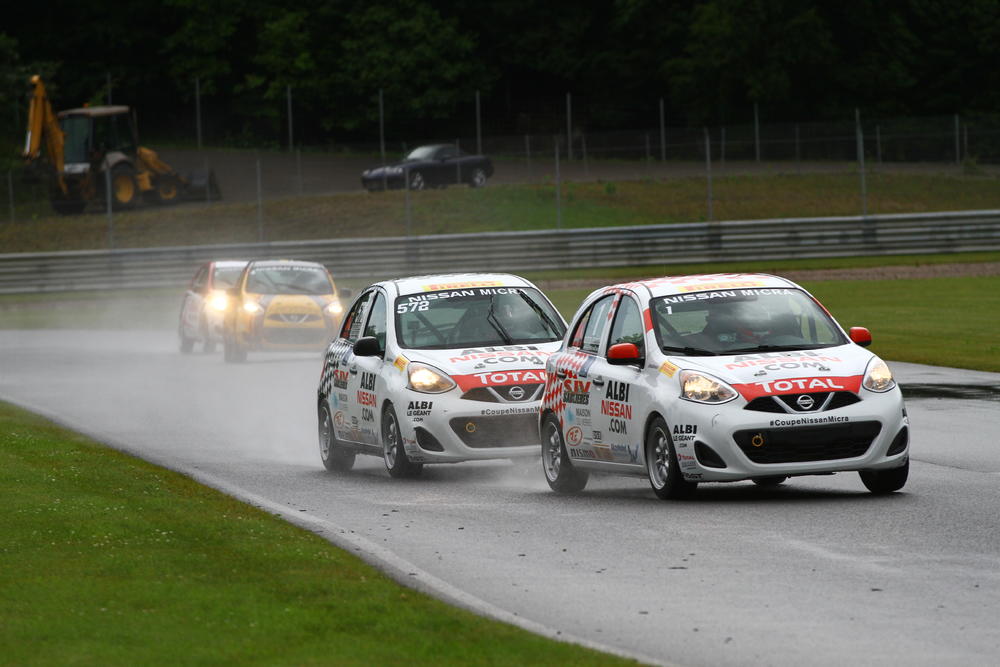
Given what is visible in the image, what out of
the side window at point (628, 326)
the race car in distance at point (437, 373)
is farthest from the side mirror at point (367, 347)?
the side window at point (628, 326)

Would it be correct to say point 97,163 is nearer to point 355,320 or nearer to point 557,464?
point 355,320

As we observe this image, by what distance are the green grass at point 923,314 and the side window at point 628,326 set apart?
35.0ft

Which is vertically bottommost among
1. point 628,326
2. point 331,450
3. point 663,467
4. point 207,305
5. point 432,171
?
point 331,450

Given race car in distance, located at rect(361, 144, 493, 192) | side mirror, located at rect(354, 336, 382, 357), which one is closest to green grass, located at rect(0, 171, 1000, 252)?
race car in distance, located at rect(361, 144, 493, 192)

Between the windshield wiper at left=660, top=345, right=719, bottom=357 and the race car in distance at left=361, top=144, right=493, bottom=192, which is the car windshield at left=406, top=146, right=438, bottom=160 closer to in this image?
the race car in distance at left=361, top=144, right=493, bottom=192

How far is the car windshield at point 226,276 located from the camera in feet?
100

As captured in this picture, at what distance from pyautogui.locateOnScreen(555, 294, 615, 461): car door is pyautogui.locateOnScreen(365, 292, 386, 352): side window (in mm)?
2014

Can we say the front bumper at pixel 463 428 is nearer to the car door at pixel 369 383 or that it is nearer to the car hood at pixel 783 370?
the car door at pixel 369 383

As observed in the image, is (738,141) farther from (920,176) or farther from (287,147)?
(287,147)

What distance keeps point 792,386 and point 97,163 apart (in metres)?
48.8

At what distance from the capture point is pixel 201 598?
8.09 m

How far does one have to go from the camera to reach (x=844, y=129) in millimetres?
60969

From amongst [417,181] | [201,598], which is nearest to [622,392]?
[201,598]

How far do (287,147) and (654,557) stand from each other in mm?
63546
